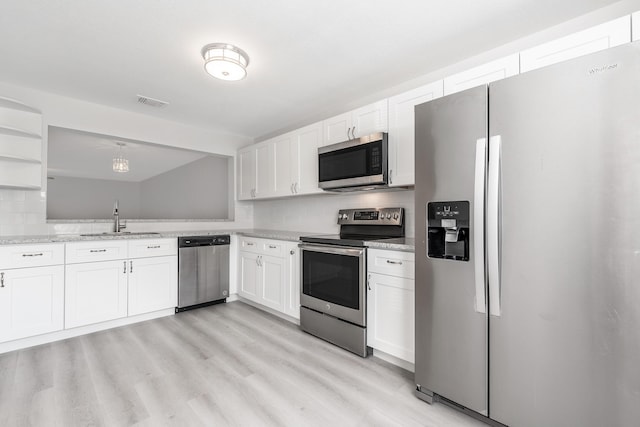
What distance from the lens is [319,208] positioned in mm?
3643

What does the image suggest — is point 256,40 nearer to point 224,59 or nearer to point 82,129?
point 224,59

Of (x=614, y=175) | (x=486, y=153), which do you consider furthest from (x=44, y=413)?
(x=614, y=175)

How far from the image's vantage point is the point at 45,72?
103 inches

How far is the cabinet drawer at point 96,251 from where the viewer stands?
2764 mm

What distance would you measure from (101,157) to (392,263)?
264 inches

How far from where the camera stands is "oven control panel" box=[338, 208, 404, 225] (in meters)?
2.75

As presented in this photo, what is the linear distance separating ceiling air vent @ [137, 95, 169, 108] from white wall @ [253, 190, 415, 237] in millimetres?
1815

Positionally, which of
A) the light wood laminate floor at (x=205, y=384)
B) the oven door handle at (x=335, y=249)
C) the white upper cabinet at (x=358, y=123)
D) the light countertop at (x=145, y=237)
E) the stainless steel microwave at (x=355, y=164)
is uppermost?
the white upper cabinet at (x=358, y=123)

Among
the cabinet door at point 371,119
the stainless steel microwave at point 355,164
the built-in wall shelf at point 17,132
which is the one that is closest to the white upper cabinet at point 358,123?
the cabinet door at point 371,119

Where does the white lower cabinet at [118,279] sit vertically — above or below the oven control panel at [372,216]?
below

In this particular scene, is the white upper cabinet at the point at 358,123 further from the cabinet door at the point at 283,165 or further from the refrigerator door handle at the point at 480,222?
the refrigerator door handle at the point at 480,222

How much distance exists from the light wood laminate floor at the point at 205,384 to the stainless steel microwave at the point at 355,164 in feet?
4.65

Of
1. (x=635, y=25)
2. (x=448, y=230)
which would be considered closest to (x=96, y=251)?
(x=448, y=230)

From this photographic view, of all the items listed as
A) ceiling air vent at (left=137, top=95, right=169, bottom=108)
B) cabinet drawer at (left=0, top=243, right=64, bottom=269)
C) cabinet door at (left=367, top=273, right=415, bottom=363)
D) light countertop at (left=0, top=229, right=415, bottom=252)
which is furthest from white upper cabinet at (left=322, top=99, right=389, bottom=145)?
cabinet drawer at (left=0, top=243, right=64, bottom=269)
